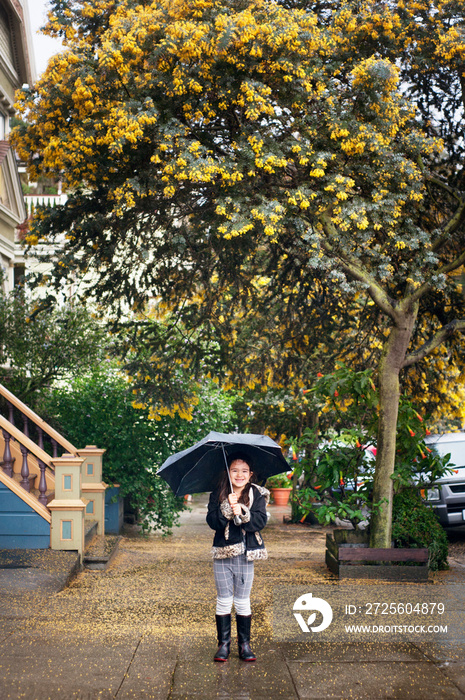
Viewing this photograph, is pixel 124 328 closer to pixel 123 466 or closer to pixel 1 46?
pixel 123 466

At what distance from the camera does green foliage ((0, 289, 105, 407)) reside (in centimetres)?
1118

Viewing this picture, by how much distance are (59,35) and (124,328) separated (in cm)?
432

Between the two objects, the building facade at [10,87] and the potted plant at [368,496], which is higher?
the building facade at [10,87]

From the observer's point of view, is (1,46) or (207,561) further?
(1,46)

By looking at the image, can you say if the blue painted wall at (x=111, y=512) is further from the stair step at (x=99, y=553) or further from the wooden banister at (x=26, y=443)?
the wooden banister at (x=26, y=443)

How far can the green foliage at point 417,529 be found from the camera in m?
8.50

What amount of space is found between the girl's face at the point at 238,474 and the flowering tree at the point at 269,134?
3.12 m

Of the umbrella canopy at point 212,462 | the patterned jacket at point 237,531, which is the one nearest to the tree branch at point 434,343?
the umbrella canopy at point 212,462

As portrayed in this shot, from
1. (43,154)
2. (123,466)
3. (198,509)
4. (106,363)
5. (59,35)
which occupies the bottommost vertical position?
(198,509)

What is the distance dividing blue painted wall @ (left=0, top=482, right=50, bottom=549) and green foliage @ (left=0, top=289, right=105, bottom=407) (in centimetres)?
336

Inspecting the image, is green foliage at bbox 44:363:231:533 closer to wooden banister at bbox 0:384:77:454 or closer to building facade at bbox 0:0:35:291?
wooden banister at bbox 0:384:77:454

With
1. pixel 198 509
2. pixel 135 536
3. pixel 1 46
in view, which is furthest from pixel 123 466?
pixel 1 46

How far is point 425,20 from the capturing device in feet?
28.9

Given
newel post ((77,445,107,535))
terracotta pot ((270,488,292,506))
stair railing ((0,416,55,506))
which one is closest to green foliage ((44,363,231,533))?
newel post ((77,445,107,535))
